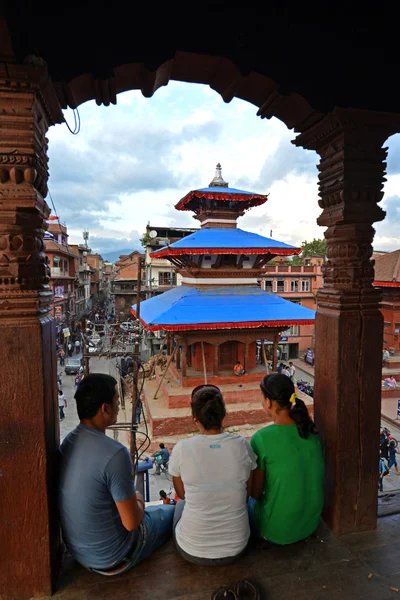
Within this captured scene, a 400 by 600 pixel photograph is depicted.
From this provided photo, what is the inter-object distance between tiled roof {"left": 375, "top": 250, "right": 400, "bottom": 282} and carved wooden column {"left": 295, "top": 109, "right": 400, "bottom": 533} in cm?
1778

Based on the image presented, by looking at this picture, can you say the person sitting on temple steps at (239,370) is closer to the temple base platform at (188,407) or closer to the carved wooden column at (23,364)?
the temple base platform at (188,407)

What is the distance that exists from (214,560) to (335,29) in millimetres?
2991

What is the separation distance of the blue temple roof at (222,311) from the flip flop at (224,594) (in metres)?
7.84

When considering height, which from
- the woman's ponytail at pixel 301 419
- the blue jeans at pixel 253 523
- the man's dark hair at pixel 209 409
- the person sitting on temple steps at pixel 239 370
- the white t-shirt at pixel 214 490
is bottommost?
the person sitting on temple steps at pixel 239 370

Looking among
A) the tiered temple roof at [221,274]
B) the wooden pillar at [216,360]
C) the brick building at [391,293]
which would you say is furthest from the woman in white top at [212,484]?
the brick building at [391,293]

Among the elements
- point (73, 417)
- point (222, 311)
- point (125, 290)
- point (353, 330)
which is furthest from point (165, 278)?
point (353, 330)

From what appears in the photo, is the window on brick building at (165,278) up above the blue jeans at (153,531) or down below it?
above

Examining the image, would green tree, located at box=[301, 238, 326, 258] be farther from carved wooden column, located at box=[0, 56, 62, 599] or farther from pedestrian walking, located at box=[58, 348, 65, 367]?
carved wooden column, located at box=[0, 56, 62, 599]

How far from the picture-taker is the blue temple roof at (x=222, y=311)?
9906 mm

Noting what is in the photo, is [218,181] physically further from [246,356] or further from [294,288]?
[294,288]

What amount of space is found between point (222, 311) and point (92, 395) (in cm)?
908

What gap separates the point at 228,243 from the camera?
37.2 ft

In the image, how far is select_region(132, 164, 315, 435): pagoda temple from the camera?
10.4m

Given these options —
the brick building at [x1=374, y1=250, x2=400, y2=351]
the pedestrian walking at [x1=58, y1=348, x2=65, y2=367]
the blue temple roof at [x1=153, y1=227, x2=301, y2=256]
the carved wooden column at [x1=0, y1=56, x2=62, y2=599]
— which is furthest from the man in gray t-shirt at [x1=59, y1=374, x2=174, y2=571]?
the pedestrian walking at [x1=58, y1=348, x2=65, y2=367]
